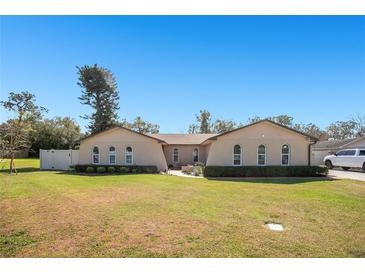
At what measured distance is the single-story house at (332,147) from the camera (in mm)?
31516

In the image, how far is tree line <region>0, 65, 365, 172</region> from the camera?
2112 centimetres

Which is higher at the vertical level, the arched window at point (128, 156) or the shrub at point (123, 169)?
the arched window at point (128, 156)

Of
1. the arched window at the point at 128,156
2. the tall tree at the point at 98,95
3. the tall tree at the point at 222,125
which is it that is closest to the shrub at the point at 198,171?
the arched window at the point at 128,156

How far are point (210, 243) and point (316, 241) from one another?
244 cm

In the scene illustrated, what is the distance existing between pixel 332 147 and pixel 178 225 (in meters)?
33.0

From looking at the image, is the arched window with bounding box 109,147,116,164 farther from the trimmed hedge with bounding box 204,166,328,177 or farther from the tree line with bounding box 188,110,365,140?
the tree line with bounding box 188,110,365,140

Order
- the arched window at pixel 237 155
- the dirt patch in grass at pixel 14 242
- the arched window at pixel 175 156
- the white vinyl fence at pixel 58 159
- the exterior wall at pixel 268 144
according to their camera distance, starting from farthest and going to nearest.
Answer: the arched window at pixel 175 156
the white vinyl fence at pixel 58 159
the arched window at pixel 237 155
the exterior wall at pixel 268 144
the dirt patch in grass at pixel 14 242

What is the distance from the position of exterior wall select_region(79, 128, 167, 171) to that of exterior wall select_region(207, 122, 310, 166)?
5514 mm

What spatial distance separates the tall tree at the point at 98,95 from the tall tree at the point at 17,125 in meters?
12.8

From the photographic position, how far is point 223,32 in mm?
8883

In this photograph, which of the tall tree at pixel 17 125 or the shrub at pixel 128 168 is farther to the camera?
the shrub at pixel 128 168

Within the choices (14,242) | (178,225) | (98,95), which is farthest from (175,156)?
(14,242)

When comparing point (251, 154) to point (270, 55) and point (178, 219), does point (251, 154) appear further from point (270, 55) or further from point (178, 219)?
point (178, 219)

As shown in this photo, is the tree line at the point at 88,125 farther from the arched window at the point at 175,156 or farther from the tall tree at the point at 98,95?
the arched window at the point at 175,156
